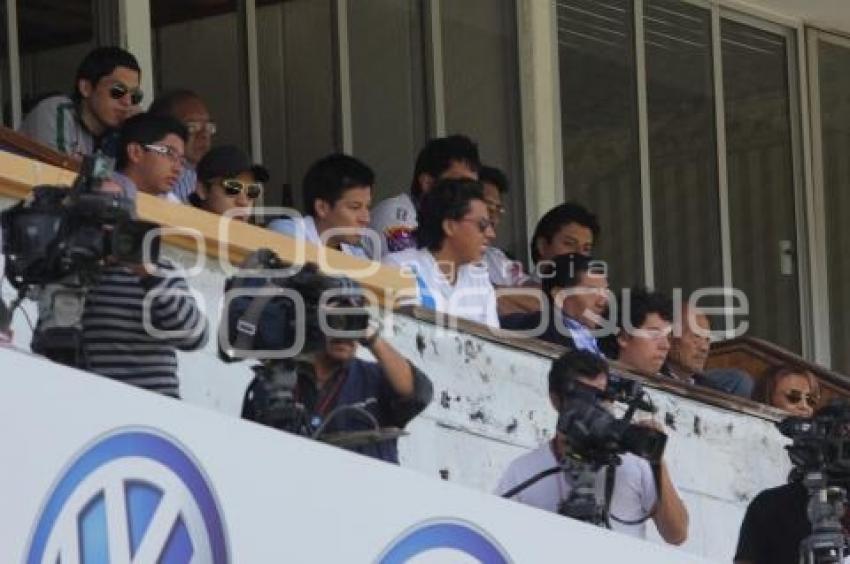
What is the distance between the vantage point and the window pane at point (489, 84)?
549 inches

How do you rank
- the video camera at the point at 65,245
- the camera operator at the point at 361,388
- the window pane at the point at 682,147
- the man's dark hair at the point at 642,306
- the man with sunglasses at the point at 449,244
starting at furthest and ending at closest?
the window pane at the point at 682,147 → the man's dark hair at the point at 642,306 → the man with sunglasses at the point at 449,244 → the camera operator at the point at 361,388 → the video camera at the point at 65,245

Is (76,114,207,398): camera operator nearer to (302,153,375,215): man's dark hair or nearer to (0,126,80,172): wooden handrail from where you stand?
(0,126,80,172): wooden handrail

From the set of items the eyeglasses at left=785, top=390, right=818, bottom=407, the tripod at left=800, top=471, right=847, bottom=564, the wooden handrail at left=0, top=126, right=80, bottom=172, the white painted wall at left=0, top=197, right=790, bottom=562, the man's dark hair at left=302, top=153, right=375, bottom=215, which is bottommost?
the tripod at left=800, top=471, right=847, bottom=564

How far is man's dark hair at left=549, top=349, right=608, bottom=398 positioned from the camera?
8148 millimetres

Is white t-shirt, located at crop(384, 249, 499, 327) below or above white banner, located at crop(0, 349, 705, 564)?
above

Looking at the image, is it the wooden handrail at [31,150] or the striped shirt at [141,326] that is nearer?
the striped shirt at [141,326]

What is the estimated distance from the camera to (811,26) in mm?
16141

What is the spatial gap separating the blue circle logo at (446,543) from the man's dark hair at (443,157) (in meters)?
3.82

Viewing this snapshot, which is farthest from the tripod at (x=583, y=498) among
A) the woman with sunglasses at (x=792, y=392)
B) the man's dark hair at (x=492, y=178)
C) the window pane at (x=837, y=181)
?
the window pane at (x=837, y=181)

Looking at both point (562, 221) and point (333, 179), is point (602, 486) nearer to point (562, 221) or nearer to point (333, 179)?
point (333, 179)

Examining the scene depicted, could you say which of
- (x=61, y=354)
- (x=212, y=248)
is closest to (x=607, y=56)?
(x=212, y=248)

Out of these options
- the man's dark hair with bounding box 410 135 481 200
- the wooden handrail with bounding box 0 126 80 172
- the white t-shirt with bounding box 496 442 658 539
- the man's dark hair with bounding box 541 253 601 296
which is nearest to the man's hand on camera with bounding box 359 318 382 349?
the white t-shirt with bounding box 496 442 658 539

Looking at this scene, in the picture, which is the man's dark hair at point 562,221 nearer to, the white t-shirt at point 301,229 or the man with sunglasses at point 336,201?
the white t-shirt at point 301,229

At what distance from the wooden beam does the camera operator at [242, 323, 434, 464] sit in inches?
12.5
